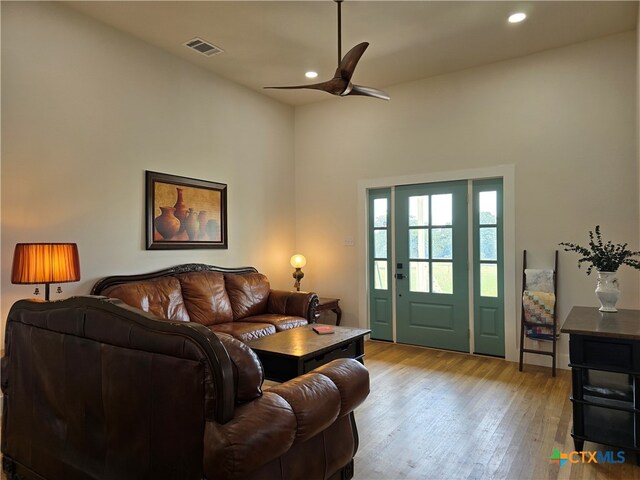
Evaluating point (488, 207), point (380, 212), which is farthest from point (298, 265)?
point (488, 207)

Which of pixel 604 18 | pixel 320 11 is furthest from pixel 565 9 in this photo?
pixel 320 11

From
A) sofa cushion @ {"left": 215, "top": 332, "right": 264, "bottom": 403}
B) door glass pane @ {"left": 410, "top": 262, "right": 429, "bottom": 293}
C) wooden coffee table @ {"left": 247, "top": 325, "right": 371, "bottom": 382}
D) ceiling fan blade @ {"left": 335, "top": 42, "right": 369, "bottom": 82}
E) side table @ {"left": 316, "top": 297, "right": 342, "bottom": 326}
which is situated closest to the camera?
sofa cushion @ {"left": 215, "top": 332, "right": 264, "bottom": 403}

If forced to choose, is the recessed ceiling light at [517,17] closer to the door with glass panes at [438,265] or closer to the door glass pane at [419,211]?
the door with glass panes at [438,265]

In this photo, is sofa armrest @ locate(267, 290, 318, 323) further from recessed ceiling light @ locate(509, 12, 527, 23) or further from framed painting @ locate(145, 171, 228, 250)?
recessed ceiling light @ locate(509, 12, 527, 23)

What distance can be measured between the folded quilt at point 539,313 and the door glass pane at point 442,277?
0.85 m

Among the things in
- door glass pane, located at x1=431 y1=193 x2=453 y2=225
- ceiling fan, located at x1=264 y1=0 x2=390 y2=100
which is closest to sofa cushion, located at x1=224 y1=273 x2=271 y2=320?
door glass pane, located at x1=431 y1=193 x2=453 y2=225

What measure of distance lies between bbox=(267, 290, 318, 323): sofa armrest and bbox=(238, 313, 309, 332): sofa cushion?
0.08 m

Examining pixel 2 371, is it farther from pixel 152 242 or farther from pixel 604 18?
pixel 604 18

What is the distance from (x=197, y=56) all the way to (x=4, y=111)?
197 cm

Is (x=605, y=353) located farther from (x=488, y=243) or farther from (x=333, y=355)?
(x=488, y=243)

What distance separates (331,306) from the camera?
545cm

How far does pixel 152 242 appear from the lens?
421 centimetres

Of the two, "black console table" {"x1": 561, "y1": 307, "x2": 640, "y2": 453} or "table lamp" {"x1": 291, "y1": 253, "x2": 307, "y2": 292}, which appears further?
"table lamp" {"x1": 291, "y1": 253, "x2": 307, "y2": 292}

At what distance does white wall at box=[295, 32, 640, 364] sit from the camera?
407cm
